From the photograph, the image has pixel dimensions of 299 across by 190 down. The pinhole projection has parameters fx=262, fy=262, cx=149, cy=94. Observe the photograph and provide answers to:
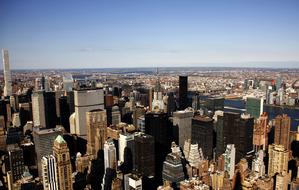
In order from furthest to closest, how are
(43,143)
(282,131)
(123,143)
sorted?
(282,131) < (123,143) < (43,143)

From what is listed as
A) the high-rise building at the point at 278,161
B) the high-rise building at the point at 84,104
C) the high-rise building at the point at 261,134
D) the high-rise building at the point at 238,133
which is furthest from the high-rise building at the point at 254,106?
the high-rise building at the point at 84,104

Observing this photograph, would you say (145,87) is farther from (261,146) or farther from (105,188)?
(105,188)

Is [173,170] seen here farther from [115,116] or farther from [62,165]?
[115,116]

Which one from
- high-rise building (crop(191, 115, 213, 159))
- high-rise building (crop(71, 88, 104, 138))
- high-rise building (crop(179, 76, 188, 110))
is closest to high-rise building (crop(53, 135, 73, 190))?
high-rise building (crop(71, 88, 104, 138))

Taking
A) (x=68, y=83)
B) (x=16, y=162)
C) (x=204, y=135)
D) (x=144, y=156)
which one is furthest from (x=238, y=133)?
(x=68, y=83)

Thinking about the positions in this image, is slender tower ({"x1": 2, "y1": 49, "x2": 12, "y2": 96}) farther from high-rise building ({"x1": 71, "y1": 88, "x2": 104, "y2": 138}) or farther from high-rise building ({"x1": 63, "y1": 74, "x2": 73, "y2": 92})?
high-rise building ({"x1": 63, "y1": 74, "x2": 73, "y2": 92})

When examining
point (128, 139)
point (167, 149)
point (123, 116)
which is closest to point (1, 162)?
point (128, 139)
